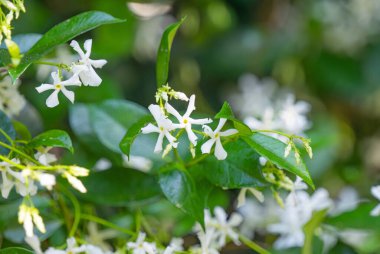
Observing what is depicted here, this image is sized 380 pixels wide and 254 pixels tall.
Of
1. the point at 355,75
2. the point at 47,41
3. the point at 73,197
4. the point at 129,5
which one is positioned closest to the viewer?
the point at 47,41

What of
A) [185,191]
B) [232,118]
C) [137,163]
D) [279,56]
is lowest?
[279,56]

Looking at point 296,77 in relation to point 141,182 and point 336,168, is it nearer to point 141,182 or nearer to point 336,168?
point 336,168

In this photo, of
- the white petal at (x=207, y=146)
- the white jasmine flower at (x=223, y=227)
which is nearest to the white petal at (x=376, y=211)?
the white jasmine flower at (x=223, y=227)

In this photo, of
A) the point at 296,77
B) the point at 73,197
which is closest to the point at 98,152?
the point at 73,197

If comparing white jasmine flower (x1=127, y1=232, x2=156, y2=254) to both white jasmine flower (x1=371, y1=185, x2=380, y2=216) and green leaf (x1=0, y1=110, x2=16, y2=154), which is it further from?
white jasmine flower (x1=371, y1=185, x2=380, y2=216)

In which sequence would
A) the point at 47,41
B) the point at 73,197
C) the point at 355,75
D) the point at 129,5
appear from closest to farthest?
the point at 47,41 < the point at 73,197 < the point at 129,5 < the point at 355,75

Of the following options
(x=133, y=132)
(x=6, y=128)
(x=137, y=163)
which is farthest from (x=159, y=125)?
(x=137, y=163)

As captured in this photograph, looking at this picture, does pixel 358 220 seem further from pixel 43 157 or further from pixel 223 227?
pixel 43 157
